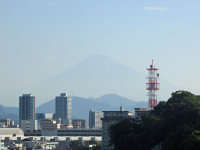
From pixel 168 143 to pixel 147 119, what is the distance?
58.8 feet

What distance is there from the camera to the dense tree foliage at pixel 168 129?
9769cm

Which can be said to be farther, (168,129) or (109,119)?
(109,119)

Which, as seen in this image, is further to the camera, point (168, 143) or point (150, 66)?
point (150, 66)

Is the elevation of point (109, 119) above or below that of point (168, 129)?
above

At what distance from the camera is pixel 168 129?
107 meters

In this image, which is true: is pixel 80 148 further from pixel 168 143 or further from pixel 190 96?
pixel 168 143

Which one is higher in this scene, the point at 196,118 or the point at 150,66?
the point at 150,66

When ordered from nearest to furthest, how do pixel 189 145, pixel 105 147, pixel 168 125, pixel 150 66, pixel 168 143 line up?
pixel 189 145 < pixel 168 143 < pixel 168 125 < pixel 105 147 < pixel 150 66

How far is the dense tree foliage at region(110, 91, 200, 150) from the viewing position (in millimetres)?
97688

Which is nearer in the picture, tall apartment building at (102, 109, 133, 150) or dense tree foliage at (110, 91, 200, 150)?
dense tree foliage at (110, 91, 200, 150)

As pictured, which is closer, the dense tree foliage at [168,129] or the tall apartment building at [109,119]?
the dense tree foliage at [168,129]

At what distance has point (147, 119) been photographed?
4626 inches

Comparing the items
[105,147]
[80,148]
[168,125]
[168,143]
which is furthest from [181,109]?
[80,148]

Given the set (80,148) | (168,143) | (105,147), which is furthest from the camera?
(80,148)
